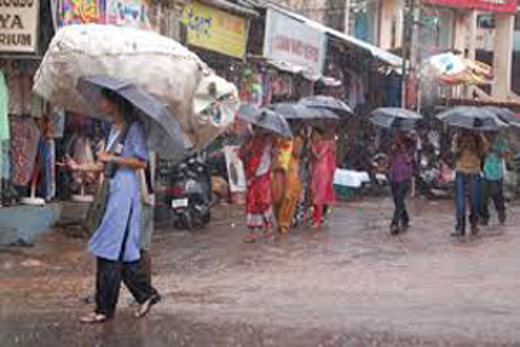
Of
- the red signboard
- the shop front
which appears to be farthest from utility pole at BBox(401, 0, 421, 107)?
the shop front

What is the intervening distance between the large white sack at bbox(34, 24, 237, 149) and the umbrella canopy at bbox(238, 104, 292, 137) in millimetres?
3594

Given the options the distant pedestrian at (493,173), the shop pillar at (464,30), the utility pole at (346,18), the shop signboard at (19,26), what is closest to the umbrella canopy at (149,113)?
the shop signboard at (19,26)

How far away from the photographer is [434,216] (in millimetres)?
16672

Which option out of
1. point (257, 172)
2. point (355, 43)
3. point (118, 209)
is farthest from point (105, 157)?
point (355, 43)

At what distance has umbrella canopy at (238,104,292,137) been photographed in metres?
12.0

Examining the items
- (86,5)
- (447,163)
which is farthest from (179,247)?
(447,163)

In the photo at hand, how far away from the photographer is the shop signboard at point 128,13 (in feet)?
36.9

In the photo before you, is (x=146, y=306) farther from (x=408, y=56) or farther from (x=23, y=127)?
(x=408, y=56)

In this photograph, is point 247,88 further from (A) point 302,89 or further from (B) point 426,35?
(B) point 426,35

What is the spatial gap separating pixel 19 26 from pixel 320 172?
5.58 meters

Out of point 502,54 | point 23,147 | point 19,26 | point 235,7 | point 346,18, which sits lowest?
point 23,147

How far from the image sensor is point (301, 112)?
44.6ft

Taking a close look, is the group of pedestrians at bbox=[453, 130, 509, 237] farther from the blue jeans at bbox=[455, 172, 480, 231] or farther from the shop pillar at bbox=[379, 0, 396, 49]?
the shop pillar at bbox=[379, 0, 396, 49]

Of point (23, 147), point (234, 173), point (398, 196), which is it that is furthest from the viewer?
point (234, 173)
